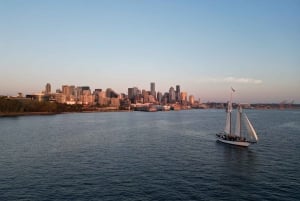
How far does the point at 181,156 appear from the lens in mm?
66812

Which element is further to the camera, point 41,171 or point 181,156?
point 181,156

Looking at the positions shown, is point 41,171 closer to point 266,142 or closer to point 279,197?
point 279,197

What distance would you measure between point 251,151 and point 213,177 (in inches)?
1113

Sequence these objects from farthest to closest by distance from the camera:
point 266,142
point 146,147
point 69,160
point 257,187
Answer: point 266,142 < point 146,147 < point 69,160 < point 257,187

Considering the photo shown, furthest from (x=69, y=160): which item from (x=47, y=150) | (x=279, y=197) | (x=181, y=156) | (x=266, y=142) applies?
(x=266, y=142)

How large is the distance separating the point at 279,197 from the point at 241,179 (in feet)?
28.4

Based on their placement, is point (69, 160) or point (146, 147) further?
point (146, 147)

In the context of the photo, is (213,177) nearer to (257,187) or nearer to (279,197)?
(257,187)

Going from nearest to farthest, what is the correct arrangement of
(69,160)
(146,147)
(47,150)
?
(69,160)
(47,150)
(146,147)

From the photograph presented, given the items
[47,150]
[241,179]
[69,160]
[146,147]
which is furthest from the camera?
[146,147]

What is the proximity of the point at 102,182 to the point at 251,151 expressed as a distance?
41615 mm

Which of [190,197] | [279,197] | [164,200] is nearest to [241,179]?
[279,197]

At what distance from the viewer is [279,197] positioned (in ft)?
136

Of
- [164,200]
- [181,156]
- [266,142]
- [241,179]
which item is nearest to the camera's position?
[164,200]
